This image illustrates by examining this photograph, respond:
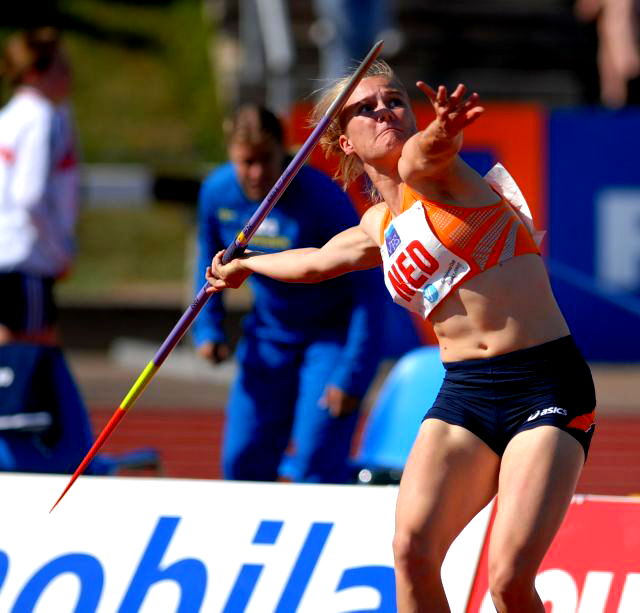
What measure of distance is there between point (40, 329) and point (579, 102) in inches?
363

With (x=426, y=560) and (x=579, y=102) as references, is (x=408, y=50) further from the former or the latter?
(x=426, y=560)

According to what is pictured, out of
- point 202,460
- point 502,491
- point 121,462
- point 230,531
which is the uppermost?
point 502,491

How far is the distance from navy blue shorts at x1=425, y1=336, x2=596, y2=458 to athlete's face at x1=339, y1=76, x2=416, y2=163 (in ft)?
2.04

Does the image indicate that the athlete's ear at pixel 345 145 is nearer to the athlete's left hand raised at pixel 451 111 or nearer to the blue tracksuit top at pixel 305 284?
the athlete's left hand raised at pixel 451 111

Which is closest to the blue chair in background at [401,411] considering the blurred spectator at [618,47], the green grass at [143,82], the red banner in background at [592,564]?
the red banner in background at [592,564]

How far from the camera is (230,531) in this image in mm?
4391

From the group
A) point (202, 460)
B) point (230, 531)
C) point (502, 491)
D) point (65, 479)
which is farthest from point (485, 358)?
point (202, 460)

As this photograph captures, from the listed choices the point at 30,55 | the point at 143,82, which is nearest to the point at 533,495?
the point at 30,55

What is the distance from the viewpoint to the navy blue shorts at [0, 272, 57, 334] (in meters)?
6.23

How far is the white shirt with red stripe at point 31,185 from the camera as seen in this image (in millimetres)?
6371

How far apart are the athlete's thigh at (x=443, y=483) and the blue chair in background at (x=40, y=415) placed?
2.44 metres

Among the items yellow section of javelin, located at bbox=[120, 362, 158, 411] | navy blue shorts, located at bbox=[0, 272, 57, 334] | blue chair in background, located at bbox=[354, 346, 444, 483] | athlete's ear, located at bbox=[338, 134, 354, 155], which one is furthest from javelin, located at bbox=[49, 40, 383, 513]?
navy blue shorts, located at bbox=[0, 272, 57, 334]

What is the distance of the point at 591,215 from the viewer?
11.4 metres

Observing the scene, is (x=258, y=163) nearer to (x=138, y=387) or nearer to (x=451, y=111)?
(x=138, y=387)
